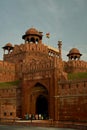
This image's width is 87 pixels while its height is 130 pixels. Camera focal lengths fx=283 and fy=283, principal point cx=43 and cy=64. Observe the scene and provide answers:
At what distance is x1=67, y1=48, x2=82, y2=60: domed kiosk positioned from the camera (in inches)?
1740

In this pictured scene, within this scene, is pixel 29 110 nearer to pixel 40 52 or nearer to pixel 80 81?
pixel 80 81

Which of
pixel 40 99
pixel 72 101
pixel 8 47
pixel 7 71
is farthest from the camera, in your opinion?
pixel 8 47

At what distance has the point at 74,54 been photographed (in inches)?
1737

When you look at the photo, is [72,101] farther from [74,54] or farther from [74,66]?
[74,54]

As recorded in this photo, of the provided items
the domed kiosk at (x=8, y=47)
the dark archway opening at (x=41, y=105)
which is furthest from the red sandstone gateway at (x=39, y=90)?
the domed kiosk at (x=8, y=47)

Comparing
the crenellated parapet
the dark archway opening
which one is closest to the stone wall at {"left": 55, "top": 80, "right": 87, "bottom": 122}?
the dark archway opening

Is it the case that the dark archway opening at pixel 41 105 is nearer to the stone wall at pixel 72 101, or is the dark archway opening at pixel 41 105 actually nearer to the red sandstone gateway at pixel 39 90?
the red sandstone gateway at pixel 39 90

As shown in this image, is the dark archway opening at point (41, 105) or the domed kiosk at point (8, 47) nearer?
the dark archway opening at point (41, 105)

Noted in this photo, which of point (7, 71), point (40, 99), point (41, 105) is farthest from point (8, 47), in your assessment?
point (41, 105)

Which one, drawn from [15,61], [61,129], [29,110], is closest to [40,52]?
[15,61]

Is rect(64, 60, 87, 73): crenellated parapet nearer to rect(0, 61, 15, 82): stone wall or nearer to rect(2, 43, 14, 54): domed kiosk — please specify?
rect(0, 61, 15, 82): stone wall

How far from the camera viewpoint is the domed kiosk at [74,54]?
4419 centimetres

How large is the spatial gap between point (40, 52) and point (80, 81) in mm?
14918

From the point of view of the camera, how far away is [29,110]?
32688 millimetres
